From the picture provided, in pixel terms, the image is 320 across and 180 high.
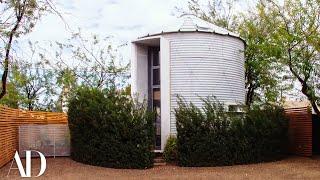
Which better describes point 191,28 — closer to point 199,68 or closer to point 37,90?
point 199,68

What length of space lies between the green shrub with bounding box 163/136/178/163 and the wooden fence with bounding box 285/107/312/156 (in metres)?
6.61

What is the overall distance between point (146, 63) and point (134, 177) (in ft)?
24.6

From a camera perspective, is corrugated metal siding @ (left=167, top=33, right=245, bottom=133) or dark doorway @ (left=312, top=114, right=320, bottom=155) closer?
corrugated metal siding @ (left=167, top=33, right=245, bottom=133)

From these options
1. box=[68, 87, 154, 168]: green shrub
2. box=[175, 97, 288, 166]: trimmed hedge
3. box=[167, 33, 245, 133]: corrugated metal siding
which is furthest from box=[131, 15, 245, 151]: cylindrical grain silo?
box=[68, 87, 154, 168]: green shrub

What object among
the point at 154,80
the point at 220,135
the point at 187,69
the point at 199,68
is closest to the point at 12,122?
the point at 154,80

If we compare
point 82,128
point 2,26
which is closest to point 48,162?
point 82,128

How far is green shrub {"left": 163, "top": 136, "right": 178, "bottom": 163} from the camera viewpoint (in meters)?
20.2

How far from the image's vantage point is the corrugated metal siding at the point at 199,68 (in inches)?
835

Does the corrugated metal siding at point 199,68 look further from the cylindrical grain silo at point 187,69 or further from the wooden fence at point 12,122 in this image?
the wooden fence at point 12,122

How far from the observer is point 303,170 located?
1789cm

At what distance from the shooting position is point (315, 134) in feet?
77.6

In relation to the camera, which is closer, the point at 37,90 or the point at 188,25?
the point at 188,25

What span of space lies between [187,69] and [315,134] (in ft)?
23.9

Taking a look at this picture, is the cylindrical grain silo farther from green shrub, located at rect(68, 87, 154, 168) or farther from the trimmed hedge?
green shrub, located at rect(68, 87, 154, 168)
